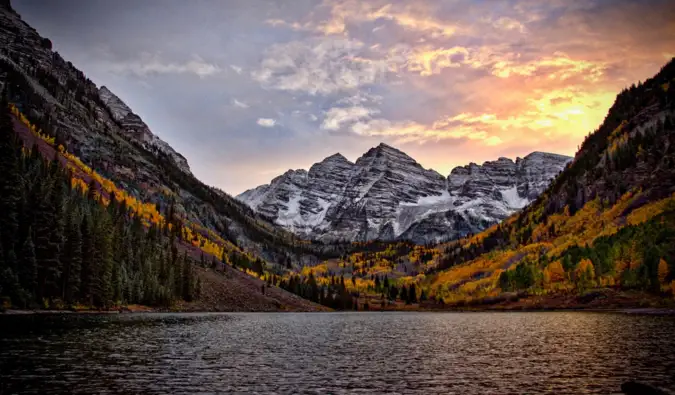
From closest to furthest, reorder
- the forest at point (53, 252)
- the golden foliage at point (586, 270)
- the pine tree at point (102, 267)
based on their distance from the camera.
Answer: the forest at point (53, 252) → the pine tree at point (102, 267) → the golden foliage at point (586, 270)

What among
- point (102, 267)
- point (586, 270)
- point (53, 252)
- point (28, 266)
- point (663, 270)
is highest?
point (53, 252)

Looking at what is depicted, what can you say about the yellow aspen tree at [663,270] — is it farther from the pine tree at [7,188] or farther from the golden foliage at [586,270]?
the pine tree at [7,188]

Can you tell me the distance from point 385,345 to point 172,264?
134 m

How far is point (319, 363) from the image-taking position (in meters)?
46.4

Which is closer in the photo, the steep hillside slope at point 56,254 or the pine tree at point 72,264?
the steep hillside slope at point 56,254

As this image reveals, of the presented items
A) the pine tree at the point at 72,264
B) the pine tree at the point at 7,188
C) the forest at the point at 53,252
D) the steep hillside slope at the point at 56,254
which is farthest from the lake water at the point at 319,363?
the pine tree at the point at 72,264

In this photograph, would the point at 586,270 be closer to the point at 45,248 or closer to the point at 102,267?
the point at 102,267

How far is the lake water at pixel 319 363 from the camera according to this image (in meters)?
33.9

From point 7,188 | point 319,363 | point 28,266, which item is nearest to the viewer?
point 319,363

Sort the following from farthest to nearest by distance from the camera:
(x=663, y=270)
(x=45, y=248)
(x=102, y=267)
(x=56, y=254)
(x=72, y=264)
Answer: (x=663, y=270)
(x=102, y=267)
(x=72, y=264)
(x=56, y=254)
(x=45, y=248)

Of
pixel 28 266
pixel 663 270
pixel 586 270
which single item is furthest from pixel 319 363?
pixel 586 270

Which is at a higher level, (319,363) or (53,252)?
(53,252)

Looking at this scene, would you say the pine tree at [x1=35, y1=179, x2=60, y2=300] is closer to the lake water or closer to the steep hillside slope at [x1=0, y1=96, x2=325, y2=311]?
the steep hillside slope at [x1=0, y1=96, x2=325, y2=311]

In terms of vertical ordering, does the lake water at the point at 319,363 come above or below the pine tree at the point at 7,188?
below
